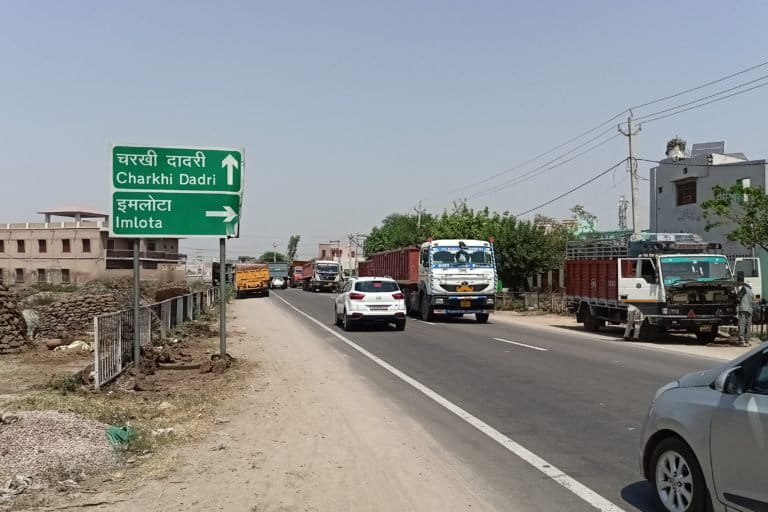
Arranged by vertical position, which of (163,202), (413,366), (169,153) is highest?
(169,153)

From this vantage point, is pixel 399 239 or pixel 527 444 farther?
pixel 399 239

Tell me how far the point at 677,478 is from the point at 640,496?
2.54 feet

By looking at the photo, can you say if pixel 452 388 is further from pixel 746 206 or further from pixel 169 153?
pixel 746 206

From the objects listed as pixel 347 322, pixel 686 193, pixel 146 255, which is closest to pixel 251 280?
pixel 146 255

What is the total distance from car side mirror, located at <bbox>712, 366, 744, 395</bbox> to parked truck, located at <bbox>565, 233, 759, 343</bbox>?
50.1ft

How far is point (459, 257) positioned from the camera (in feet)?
84.6

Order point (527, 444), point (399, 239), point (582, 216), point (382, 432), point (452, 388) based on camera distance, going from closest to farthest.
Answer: point (527, 444) < point (382, 432) < point (452, 388) < point (582, 216) < point (399, 239)

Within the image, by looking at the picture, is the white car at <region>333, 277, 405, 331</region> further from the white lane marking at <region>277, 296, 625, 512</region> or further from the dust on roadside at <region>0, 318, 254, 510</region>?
the white lane marking at <region>277, 296, 625, 512</region>

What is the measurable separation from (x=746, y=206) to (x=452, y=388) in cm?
1485

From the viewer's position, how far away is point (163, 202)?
12328 mm

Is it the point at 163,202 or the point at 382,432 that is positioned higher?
the point at 163,202

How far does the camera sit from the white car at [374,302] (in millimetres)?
21516

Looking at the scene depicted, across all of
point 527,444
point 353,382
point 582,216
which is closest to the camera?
point 527,444

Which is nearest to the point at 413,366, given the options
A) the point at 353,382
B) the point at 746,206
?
the point at 353,382
